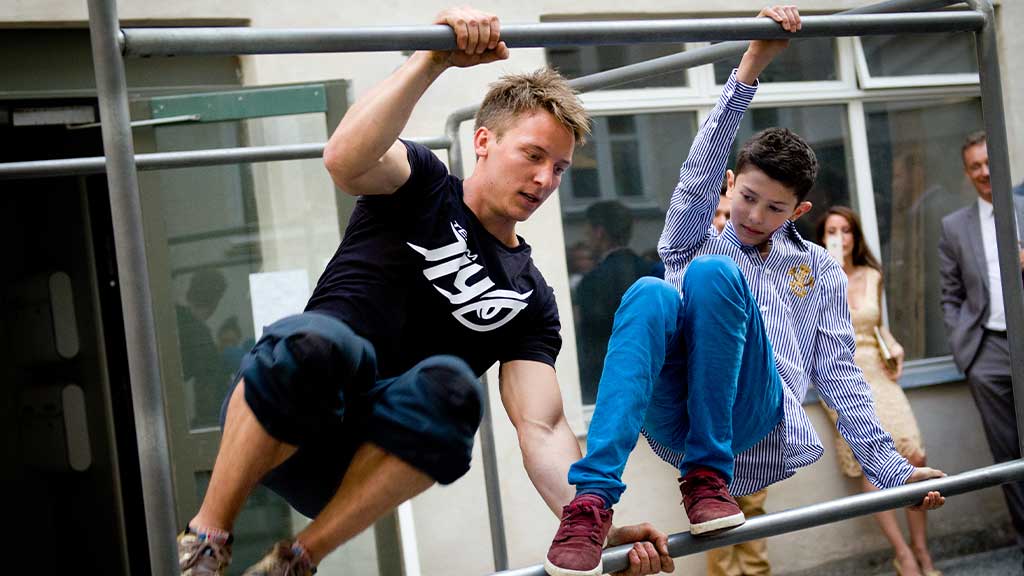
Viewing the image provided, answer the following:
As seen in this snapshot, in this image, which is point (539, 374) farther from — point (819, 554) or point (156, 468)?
point (819, 554)

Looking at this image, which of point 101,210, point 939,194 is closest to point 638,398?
point 101,210

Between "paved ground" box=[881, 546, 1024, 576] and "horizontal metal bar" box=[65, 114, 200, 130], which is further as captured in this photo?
"paved ground" box=[881, 546, 1024, 576]

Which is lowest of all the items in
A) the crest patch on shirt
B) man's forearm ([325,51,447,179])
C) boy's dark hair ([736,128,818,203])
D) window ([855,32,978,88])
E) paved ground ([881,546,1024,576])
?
paved ground ([881,546,1024,576])

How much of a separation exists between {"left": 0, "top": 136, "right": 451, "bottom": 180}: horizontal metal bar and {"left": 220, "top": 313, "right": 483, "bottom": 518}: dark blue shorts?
1.23m

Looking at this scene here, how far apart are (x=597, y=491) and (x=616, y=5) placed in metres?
2.97

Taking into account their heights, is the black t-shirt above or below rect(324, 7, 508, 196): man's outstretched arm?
below

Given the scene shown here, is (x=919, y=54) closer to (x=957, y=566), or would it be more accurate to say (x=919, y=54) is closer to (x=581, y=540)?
(x=957, y=566)

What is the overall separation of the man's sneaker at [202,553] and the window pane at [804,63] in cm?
367

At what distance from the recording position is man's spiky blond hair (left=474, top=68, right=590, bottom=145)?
82.7 inches

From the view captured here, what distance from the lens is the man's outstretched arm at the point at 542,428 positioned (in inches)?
85.3

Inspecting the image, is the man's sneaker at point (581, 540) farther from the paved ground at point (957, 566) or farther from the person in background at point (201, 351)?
the paved ground at point (957, 566)

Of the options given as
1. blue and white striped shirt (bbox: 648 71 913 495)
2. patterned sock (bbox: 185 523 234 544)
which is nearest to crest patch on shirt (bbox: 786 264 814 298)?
blue and white striped shirt (bbox: 648 71 913 495)

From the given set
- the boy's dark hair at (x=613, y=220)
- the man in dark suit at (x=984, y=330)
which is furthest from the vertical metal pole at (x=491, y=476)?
the man in dark suit at (x=984, y=330)

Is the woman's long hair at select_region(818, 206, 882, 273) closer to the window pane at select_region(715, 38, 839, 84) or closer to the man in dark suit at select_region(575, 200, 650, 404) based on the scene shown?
the window pane at select_region(715, 38, 839, 84)
